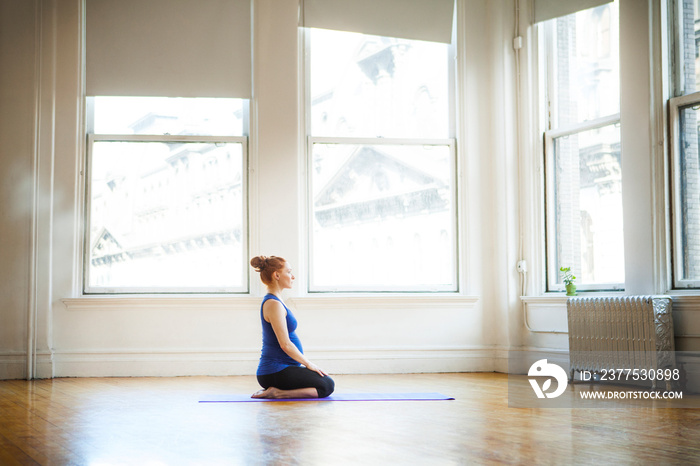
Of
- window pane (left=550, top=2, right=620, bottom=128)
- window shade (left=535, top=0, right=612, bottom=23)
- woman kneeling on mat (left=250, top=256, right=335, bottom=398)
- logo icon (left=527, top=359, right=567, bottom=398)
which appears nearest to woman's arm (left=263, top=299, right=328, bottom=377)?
woman kneeling on mat (left=250, top=256, right=335, bottom=398)

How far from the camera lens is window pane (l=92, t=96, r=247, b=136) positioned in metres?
6.90

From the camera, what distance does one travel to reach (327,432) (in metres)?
3.56

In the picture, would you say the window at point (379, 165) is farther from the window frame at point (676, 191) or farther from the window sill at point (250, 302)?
the window frame at point (676, 191)

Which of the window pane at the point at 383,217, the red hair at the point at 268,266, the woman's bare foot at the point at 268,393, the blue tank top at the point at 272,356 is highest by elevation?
the window pane at the point at 383,217

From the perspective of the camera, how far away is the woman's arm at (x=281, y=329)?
16.1 ft

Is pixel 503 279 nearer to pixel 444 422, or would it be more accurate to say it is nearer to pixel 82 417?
pixel 444 422

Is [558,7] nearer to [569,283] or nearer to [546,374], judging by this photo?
[569,283]

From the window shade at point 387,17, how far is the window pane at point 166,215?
1.47m

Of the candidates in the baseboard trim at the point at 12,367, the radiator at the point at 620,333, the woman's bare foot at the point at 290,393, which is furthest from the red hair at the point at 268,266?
the baseboard trim at the point at 12,367

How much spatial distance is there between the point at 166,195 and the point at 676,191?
4399mm

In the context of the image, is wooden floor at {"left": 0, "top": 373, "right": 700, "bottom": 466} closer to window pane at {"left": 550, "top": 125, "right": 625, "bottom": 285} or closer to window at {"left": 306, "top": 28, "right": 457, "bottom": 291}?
window pane at {"left": 550, "top": 125, "right": 625, "bottom": 285}

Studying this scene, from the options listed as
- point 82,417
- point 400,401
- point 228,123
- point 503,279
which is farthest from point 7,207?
point 503,279

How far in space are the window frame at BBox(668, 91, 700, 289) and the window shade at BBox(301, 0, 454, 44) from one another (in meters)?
2.38

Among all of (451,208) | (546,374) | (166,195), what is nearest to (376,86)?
(451,208)
